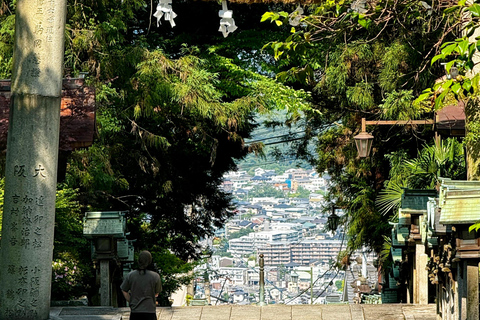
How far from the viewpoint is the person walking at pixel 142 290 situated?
952cm

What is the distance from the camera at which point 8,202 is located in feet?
28.9

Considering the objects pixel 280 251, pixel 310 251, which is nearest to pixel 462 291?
pixel 280 251

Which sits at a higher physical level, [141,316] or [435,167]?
[435,167]

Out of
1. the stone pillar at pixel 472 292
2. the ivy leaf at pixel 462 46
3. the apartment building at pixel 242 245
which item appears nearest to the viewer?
the ivy leaf at pixel 462 46

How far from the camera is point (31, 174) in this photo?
28.8ft

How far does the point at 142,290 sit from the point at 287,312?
4.36 meters

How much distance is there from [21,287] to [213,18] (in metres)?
16.1

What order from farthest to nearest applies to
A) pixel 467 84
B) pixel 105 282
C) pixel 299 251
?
pixel 299 251 → pixel 105 282 → pixel 467 84

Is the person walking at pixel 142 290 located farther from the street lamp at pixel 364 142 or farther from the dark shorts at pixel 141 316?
the street lamp at pixel 364 142

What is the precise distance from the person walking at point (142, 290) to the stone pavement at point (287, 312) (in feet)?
10.3

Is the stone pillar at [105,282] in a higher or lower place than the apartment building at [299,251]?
higher

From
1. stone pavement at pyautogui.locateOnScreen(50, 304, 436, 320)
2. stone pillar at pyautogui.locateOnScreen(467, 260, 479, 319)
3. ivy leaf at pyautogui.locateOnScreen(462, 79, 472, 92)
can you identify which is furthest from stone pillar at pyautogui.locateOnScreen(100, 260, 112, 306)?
ivy leaf at pyautogui.locateOnScreen(462, 79, 472, 92)

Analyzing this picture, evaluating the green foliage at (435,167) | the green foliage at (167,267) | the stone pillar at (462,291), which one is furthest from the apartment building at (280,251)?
the stone pillar at (462,291)

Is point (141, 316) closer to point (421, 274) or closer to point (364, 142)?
point (421, 274)
